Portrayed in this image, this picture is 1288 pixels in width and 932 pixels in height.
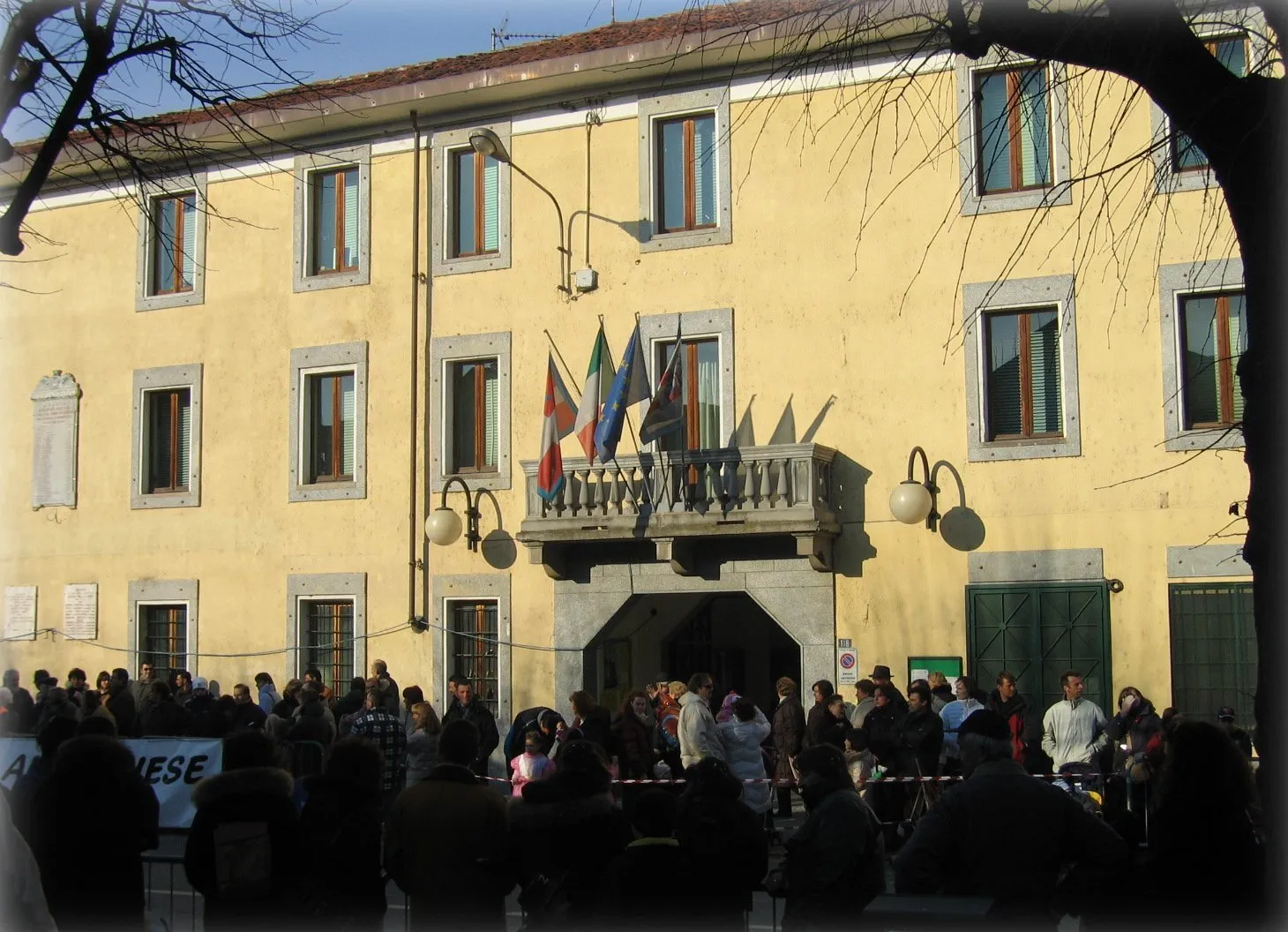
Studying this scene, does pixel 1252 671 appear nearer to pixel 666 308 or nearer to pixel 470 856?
pixel 666 308

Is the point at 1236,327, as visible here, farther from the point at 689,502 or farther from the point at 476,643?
the point at 476,643

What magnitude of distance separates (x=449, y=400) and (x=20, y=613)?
8002 mm

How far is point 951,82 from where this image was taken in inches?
738

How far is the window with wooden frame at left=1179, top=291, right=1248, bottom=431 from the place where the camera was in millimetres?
17578

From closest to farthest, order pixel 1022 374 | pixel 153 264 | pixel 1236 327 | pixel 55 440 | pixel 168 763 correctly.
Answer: pixel 168 763, pixel 1236 327, pixel 1022 374, pixel 153 264, pixel 55 440

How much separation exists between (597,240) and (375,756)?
1394cm

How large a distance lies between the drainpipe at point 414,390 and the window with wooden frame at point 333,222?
3.70 ft

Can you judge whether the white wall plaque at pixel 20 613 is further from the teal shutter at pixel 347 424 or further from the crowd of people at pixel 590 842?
the crowd of people at pixel 590 842

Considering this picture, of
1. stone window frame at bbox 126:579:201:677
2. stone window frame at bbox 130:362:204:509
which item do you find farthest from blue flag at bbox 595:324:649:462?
stone window frame at bbox 126:579:201:677

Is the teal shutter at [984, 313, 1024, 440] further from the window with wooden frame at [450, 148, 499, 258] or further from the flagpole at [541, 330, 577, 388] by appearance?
the window with wooden frame at [450, 148, 499, 258]

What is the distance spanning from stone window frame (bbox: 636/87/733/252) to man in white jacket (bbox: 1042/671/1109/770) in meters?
7.64

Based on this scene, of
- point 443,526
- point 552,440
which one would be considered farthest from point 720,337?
point 443,526

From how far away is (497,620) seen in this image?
20.9 m

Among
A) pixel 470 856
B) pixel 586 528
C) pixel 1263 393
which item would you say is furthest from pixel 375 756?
pixel 586 528
